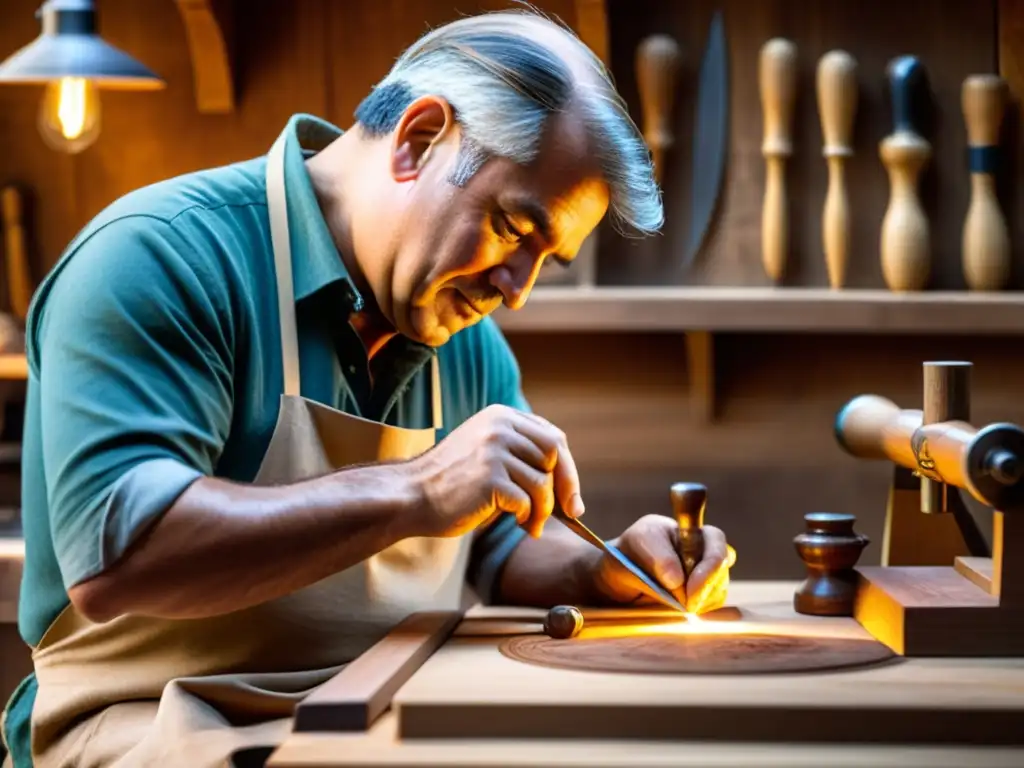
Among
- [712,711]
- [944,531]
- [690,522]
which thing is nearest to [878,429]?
[944,531]

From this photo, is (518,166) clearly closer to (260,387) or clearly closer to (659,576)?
(260,387)

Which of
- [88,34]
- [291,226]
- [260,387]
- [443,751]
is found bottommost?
[443,751]

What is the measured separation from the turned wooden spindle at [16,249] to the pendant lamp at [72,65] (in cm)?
40

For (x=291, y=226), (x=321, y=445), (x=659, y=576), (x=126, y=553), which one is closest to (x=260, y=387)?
(x=321, y=445)

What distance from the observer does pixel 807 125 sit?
3121 mm

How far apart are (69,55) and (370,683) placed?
1654 mm

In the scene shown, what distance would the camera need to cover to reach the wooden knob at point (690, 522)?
201 centimetres

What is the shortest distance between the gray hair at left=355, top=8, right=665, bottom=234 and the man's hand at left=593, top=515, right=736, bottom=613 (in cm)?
43

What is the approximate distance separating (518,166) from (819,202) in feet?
4.71

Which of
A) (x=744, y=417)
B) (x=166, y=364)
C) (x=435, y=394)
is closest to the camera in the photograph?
(x=166, y=364)

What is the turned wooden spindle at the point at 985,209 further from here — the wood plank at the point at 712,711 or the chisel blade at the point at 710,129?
the wood plank at the point at 712,711

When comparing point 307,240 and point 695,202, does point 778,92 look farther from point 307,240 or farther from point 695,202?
point 307,240

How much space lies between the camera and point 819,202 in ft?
10.3

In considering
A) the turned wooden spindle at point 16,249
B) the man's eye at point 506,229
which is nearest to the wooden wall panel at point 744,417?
the turned wooden spindle at point 16,249
